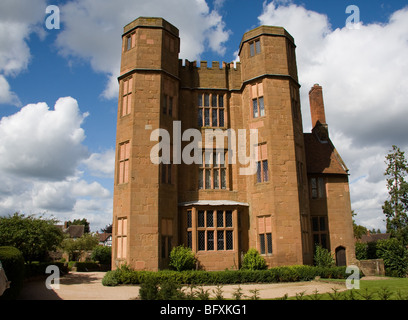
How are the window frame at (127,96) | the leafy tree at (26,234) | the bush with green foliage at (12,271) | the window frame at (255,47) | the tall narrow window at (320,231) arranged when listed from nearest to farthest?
the bush with green foliage at (12,271) < the leafy tree at (26,234) < the window frame at (127,96) < the window frame at (255,47) < the tall narrow window at (320,231)

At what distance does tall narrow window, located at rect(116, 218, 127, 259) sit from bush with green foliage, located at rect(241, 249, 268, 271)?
6.80 metres

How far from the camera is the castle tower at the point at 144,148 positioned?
18344 mm

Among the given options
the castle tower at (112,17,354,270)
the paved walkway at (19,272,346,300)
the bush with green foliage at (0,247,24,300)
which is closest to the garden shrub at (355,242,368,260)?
the castle tower at (112,17,354,270)

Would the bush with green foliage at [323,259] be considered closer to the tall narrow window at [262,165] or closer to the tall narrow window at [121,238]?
the tall narrow window at [262,165]

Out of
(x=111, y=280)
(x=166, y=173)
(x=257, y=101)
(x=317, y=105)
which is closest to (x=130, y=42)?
(x=166, y=173)

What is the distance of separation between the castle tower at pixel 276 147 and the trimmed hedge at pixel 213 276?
1.37 meters

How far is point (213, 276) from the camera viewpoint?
16.9 m

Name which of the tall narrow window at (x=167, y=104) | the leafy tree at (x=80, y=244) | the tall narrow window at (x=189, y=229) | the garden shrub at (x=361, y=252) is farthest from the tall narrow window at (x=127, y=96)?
the leafy tree at (x=80, y=244)

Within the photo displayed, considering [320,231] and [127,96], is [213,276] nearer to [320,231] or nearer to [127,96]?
[320,231]

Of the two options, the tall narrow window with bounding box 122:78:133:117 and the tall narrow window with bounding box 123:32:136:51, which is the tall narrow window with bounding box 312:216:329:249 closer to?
the tall narrow window with bounding box 122:78:133:117

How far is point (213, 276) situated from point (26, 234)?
10472 millimetres

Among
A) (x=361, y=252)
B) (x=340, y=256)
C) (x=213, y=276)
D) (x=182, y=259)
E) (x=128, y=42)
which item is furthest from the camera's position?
A: (x=361, y=252)

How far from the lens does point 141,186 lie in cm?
1889
